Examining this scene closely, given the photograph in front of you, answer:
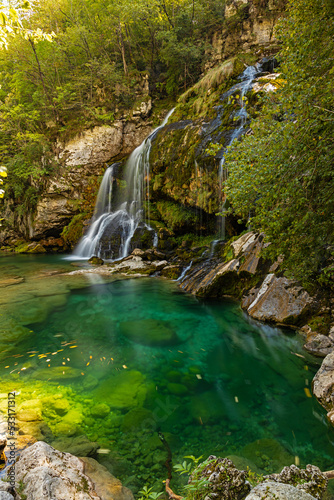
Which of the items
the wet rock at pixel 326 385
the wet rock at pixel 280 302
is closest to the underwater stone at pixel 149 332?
the wet rock at pixel 280 302

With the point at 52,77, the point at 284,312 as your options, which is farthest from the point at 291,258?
the point at 52,77

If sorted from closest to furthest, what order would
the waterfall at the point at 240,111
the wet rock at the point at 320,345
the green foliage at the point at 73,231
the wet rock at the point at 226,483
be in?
the wet rock at the point at 226,483 < the wet rock at the point at 320,345 < the waterfall at the point at 240,111 < the green foliage at the point at 73,231

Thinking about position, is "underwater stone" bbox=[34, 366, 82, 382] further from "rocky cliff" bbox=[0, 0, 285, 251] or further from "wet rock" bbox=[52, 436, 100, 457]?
"rocky cliff" bbox=[0, 0, 285, 251]

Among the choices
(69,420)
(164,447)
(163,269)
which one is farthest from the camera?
(163,269)

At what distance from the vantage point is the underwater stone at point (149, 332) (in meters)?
5.48

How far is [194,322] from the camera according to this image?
6430mm

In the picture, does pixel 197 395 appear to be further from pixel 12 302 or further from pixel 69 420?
pixel 12 302

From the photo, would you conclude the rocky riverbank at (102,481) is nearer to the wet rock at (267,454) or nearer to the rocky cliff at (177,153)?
the wet rock at (267,454)

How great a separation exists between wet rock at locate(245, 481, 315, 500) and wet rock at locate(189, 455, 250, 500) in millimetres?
416

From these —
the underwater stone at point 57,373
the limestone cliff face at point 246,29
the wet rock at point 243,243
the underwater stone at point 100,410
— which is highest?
the limestone cliff face at point 246,29

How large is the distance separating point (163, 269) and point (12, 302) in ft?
18.0

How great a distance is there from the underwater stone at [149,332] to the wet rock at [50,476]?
3192 millimetres

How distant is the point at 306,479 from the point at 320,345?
11.1ft

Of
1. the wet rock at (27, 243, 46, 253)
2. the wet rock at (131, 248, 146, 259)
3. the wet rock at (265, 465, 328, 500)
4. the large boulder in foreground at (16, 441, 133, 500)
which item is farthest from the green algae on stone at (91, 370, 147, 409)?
the wet rock at (27, 243, 46, 253)
